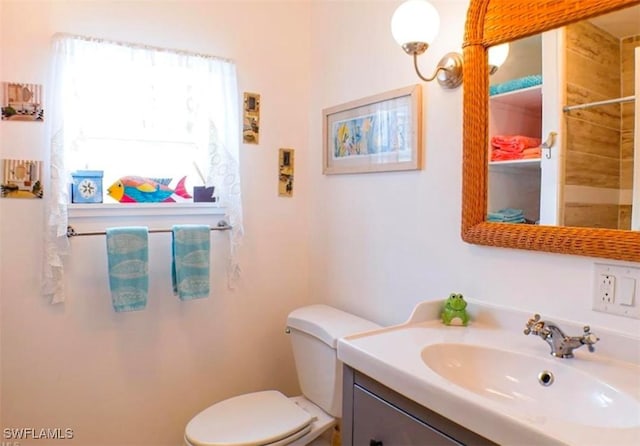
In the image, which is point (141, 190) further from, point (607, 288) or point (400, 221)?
point (607, 288)

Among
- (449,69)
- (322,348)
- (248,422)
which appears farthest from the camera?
(322,348)

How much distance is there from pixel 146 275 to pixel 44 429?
0.68 metres

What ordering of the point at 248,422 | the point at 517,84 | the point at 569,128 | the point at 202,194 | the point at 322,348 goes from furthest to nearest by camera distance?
the point at 202,194 < the point at 322,348 < the point at 248,422 < the point at 517,84 < the point at 569,128

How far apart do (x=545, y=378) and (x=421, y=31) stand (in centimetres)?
103

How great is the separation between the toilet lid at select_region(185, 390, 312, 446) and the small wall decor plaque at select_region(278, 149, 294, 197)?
93 cm

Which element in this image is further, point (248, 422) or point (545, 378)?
point (248, 422)

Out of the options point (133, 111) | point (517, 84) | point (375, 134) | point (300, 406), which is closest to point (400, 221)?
point (375, 134)

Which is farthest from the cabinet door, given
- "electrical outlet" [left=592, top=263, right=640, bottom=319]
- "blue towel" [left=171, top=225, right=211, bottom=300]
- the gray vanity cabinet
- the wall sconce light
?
the wall sconce light

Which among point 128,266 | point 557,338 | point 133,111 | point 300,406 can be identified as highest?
point 133,111

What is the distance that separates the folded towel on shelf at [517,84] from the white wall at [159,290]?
104 cm

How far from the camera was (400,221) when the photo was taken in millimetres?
1629

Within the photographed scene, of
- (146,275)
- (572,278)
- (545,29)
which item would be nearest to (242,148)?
(146,275)

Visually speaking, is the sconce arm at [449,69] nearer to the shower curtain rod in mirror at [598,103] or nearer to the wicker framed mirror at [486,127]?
the wicker framed mirror at [486,127]

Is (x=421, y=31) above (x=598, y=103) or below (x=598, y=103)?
above
